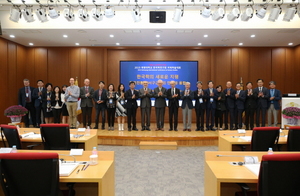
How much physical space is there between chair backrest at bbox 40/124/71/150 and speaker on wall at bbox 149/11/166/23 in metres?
4.27

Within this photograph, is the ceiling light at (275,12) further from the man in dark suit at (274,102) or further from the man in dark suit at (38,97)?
the man in dark suit at (38,97)

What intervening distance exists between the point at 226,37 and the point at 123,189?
6.64 m

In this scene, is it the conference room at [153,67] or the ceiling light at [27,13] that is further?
the ceiling light at [27,13]

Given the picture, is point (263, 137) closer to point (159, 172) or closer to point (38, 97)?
point (159, 172)

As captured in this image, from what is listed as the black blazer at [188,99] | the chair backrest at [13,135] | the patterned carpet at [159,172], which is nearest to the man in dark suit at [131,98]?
the black blazer at [188,99]

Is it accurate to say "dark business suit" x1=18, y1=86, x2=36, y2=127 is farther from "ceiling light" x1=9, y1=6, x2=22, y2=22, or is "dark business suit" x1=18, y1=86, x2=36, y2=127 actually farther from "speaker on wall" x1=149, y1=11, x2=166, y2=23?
"speaker on wall" x1=149, y1=11, x2=166, y2=23

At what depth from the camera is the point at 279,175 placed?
152 centimetres

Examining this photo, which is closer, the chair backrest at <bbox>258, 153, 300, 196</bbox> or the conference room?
the chair backrest at <bbox>258, 153, 300, 196</bbox>

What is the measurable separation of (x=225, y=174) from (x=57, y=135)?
2.42 meters

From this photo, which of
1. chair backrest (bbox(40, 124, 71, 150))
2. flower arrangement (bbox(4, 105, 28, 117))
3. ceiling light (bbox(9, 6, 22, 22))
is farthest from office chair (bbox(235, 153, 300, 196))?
flower arrangement (bbox(4, 105, 28, 117))

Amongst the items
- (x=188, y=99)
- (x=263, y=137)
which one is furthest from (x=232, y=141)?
(x=188, y=99)

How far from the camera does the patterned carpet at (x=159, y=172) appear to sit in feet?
10.4

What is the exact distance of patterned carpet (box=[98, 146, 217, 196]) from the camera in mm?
3166

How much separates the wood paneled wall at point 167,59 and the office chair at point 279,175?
8.10m
